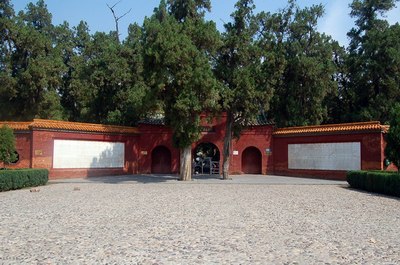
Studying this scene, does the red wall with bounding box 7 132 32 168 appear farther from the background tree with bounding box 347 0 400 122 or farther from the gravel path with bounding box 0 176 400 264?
the background tree with bounding box 347 0 400 122

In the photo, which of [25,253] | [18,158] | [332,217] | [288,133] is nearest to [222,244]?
[25,253]

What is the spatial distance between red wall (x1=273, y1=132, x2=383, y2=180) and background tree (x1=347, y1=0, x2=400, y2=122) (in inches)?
282

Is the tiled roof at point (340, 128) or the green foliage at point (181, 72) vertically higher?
the green foliage at point (181, 72)

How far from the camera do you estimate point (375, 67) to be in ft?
106

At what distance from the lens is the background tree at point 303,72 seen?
3272 cm

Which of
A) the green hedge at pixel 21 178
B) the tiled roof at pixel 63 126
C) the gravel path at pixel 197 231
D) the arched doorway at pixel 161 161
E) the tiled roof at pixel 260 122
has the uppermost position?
the tiled roof at pixel 260 122

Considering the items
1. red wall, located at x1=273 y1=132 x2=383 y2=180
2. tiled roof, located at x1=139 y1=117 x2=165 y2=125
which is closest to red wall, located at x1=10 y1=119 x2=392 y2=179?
red wall, located at x1=273 y1=132 x2=383 y2=180

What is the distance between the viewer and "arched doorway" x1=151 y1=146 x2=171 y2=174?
32.5 meters

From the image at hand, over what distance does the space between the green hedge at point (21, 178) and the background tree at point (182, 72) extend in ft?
23.9

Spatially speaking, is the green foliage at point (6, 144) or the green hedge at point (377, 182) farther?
the green foliage at point (6, 144)

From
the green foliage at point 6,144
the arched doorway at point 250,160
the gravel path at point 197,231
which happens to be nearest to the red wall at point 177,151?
the arched doorway at point 250,160

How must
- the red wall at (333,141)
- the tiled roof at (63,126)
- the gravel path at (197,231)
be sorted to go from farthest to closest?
1. the tiled roof at (63,126)
2. the red wall at (333,141)
3. the gravel path at (197,231)

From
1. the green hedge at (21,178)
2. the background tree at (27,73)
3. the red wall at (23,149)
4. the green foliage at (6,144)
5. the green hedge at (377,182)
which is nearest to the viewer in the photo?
the green hedge at (377,182)

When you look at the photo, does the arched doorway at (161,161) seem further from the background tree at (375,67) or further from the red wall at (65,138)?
the background tree at (375,67)
